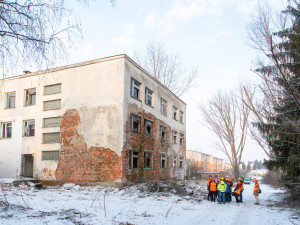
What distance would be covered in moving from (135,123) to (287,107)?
1088 centimetres

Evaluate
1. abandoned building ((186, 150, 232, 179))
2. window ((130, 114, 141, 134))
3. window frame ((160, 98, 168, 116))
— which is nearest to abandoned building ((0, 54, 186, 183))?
window ((130, 114, 141, 134))

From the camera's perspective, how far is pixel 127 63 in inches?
784

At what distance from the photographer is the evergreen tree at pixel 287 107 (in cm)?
1167

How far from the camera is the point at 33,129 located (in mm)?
22344

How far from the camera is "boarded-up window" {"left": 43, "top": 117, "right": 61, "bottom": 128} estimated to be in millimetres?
21263

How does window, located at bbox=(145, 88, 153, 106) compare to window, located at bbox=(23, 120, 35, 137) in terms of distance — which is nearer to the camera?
window, located at bbox=(23, 120, 35, 137)

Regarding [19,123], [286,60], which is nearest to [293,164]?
[286,60]

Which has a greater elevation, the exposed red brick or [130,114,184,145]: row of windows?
[130,114,184,145]: row of windows

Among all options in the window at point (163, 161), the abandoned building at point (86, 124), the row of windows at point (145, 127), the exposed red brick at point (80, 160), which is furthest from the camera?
the window at point (163, 161)

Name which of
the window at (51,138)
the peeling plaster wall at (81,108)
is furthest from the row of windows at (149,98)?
the window at (51,138)

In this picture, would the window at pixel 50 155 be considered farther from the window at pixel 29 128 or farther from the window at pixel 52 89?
the window at pixel 52 89

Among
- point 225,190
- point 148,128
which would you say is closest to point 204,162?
point 148,128

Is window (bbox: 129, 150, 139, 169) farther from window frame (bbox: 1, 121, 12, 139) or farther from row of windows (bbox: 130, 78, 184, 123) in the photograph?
window frame (bbox: 1, 121, 12, 139)

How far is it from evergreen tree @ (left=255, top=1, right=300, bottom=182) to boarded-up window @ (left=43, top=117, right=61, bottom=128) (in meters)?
14.4
